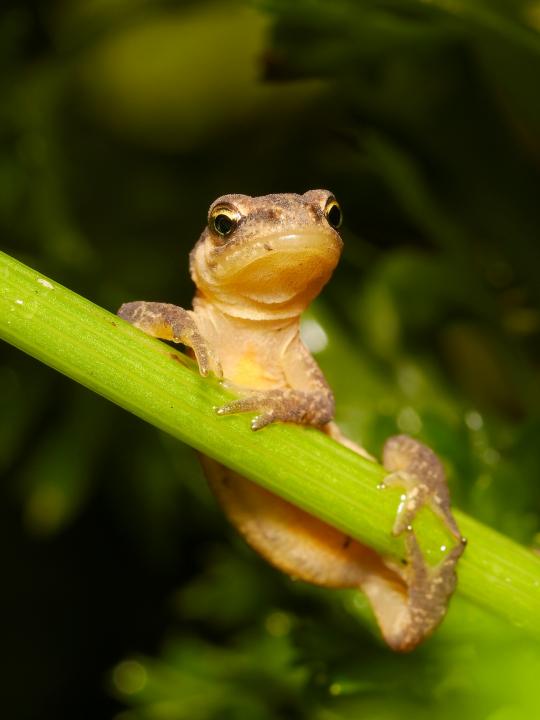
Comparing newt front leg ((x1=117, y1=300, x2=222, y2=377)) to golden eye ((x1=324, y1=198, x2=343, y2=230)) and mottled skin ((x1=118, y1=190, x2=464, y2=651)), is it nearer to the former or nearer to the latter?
mottled skin ((x1=118, y1=190, x2=464, y2=651))

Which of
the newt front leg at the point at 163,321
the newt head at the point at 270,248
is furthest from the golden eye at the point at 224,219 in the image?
the newt front leg at the point at 163,321

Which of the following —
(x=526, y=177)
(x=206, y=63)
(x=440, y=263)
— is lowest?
(x=206, y=63)

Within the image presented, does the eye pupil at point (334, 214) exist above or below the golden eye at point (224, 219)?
above

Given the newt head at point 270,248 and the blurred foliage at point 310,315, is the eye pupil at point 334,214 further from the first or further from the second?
the blurred foliage at point 310,315

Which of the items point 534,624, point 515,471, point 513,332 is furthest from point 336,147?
point 534,624

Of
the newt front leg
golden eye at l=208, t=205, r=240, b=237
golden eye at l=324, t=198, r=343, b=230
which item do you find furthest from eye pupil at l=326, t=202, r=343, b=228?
the newt front leg

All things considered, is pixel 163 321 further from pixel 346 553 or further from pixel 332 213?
pixel 346 553

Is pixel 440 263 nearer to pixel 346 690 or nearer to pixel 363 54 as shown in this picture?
pixel 363 54
